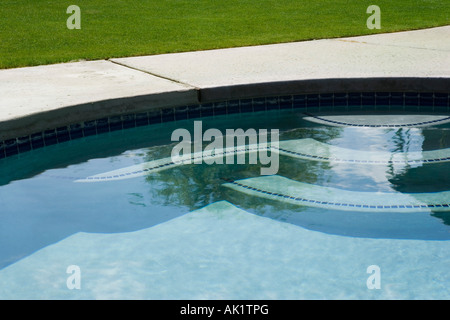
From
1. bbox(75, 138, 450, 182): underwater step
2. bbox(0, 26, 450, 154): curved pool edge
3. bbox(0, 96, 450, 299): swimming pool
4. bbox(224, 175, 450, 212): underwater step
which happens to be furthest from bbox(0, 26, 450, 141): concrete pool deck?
bbox(224, 175, 450, 212): underwater step

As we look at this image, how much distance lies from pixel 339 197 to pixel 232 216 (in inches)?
29.3

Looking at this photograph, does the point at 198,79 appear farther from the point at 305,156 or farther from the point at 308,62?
the point at 305,156

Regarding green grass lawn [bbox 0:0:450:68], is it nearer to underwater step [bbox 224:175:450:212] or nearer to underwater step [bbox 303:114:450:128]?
underwater step [bbox 303:114:450:128]

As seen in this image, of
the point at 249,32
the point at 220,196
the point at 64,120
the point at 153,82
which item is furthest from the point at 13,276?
the point at 249,32

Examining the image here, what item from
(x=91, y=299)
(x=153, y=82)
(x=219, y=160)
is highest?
(x=153, y=82)

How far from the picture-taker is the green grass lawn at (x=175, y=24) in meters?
7.89

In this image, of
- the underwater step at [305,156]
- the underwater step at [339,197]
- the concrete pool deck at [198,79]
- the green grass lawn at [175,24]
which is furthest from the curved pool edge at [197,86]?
the underwater step at [339,197]

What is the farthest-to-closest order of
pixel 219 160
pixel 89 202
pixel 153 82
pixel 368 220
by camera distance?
pixel 153 82, pixel 219 160, pixel 89 202, pixel 368 220

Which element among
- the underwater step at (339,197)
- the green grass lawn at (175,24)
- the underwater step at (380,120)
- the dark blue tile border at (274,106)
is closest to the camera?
the underwater step at (339,197)

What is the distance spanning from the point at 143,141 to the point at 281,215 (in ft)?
6.07

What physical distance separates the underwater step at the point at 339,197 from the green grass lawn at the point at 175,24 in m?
3.45

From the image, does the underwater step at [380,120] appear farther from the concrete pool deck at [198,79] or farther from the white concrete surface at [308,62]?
the white concrete surface at [308,62]

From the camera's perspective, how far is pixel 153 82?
588 centimetres
